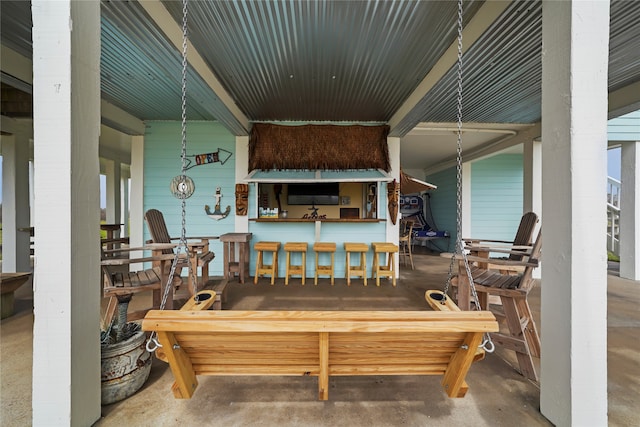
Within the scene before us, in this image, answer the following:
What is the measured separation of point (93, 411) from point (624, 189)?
8376 millimetres

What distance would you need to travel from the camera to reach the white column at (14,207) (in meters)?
4.56

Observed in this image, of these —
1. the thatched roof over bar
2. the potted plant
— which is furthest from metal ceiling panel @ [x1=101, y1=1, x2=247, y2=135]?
the potted plant

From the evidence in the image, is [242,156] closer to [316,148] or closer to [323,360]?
[316,148]

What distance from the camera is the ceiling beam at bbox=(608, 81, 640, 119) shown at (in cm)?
336

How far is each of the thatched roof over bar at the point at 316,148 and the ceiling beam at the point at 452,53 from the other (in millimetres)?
704

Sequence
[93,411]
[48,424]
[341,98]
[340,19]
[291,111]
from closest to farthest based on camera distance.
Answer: [48,424] < [93,411] < [340,19] < [341,98] < [291,111]

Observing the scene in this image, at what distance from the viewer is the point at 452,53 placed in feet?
8.58

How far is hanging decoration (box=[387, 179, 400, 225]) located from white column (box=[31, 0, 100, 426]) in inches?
170

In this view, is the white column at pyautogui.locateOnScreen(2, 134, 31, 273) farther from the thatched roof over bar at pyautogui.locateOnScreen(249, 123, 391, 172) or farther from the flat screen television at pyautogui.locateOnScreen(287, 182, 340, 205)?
the flat screen television at pyautogui.locateOnScreen(287, 182, 340, 205)

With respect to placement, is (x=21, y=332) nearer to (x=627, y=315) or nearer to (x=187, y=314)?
(x=187, y=314)

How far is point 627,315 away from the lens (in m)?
3.05

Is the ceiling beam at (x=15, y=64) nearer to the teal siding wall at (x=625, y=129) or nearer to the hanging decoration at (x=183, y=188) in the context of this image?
the hanging decoration at (x=183, y=188)

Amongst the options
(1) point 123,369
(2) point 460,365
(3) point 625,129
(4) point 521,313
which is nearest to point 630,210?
(3) point 625,129

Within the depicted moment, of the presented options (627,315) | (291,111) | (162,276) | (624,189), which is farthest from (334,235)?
(624,189)
